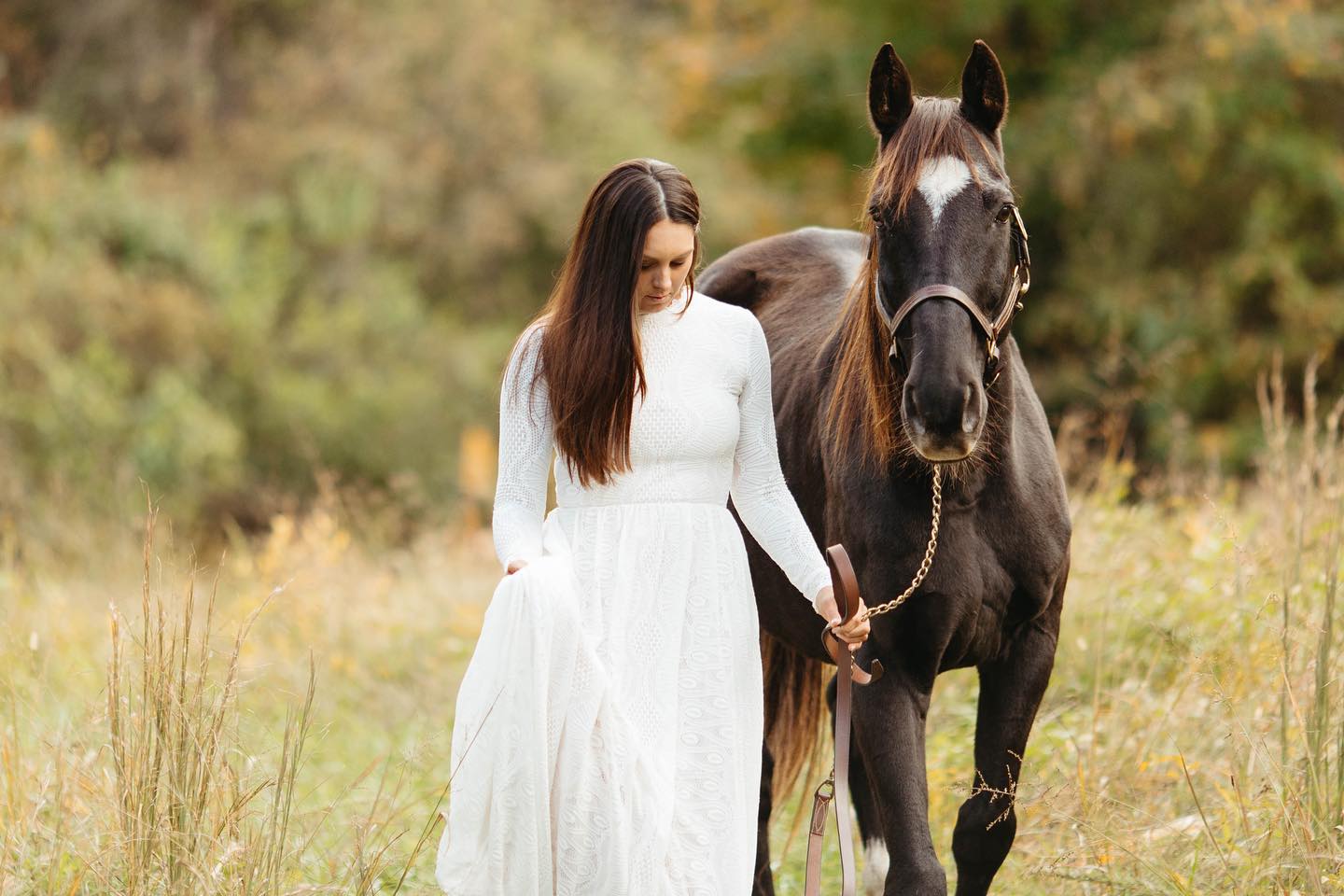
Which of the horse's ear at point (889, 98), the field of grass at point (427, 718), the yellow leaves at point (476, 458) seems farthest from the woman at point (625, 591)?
the yellow leaves at point (476, 458)

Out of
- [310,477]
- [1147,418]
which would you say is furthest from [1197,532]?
[310,477]

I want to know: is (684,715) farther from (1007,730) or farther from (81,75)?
(81,75)

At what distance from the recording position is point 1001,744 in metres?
3.49

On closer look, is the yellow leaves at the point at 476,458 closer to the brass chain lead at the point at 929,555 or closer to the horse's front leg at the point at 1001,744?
A: the horse's front leg at the point at 1001,744

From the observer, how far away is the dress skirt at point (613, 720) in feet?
9.17

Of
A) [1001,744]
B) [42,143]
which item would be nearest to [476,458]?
[42,143]

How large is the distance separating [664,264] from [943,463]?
0.74 m

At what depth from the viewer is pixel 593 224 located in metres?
3.09

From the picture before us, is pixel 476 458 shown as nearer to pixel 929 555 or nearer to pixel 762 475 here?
pixel 762 475

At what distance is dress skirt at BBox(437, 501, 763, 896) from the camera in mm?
2795

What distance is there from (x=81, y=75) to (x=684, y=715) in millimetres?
18338

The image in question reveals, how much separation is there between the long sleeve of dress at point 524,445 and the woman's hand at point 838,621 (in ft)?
2.04

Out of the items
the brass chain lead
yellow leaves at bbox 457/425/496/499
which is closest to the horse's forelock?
the brass chain lead

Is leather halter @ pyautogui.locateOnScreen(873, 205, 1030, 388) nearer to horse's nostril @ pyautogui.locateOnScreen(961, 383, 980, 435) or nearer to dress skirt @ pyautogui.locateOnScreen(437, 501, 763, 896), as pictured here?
horse's nostril @ pyautogui.locateOnScreen(961, 383, 980, 435)
